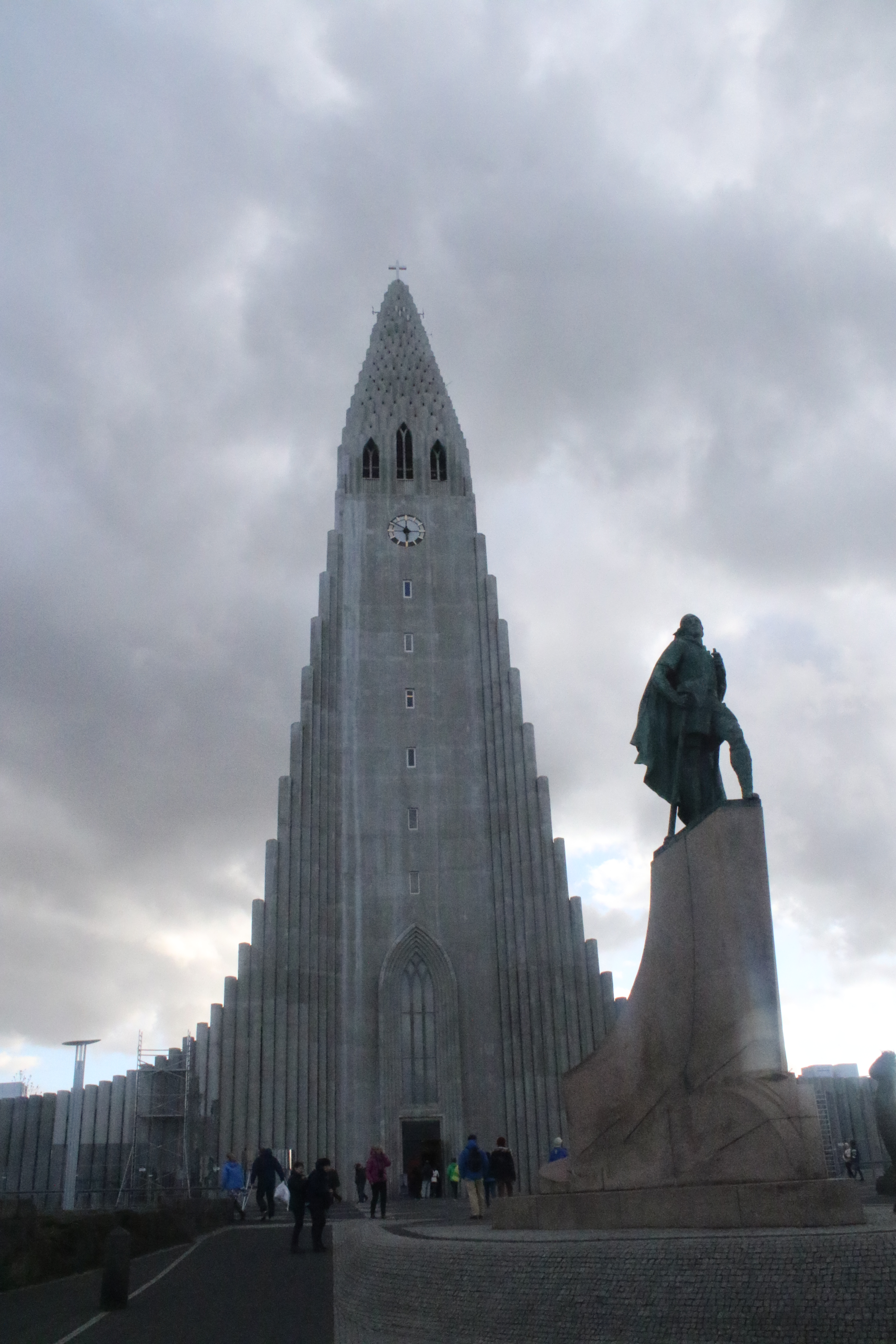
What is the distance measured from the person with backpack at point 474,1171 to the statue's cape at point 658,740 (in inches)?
284

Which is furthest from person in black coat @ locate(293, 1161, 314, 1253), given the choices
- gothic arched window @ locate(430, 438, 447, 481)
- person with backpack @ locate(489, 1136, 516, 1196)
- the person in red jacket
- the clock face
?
gothic arched window @ locate(430, 438, 447, 481)

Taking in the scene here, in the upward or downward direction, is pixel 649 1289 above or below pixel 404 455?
below

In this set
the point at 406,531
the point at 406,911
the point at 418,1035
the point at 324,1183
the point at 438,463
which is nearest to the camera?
the point at 324,1183

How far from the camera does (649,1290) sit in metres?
6.13

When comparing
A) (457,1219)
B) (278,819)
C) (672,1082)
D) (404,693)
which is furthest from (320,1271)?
(404,693)

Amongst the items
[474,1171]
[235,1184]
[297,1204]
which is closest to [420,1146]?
[235,1184]

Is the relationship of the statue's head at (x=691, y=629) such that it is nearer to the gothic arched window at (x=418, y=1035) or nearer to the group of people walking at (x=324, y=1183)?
the group of people walking at (x=324, y=1183)

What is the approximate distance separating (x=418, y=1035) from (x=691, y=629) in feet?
91.9

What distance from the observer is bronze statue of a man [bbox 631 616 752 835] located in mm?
11867

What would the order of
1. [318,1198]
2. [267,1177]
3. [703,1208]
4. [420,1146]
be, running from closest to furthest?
1. [703,1208]
2. [318,1198]
3. [267,1177]
4. [420,1146]

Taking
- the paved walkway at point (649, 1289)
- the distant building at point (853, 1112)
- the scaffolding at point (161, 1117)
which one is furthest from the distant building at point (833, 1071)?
the paved walkway at point (649, 1289)

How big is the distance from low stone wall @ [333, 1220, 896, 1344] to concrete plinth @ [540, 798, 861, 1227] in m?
1.40

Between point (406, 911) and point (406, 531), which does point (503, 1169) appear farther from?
point (406, 531)

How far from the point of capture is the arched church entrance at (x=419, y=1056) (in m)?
36.1
